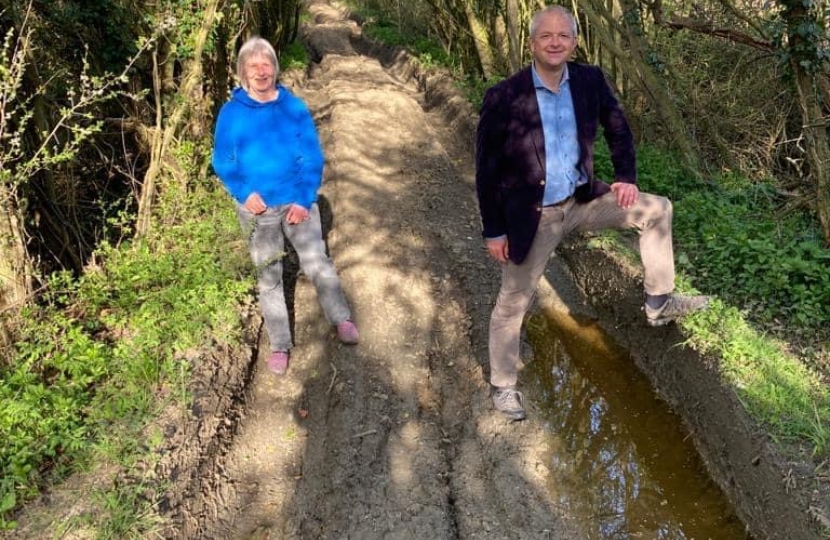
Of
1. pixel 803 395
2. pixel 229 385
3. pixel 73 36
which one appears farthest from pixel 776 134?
pixel 73 36

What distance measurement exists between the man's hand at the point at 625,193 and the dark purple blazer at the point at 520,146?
0.15 meters

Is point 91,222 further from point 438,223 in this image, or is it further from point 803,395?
point 803,395

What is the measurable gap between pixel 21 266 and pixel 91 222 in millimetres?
1615

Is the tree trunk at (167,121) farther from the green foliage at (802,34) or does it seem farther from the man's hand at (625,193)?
the green foliage at (802,34)

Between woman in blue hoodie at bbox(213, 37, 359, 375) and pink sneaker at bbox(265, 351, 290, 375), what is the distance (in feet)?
0.71

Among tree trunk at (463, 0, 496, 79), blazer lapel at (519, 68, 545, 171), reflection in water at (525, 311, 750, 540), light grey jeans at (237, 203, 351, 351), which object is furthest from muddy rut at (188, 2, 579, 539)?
tree trunk at (463, 0, 496, 79)

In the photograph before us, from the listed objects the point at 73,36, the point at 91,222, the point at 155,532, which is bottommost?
the point at 155,532

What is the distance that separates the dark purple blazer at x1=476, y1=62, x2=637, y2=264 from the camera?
2.99 metres

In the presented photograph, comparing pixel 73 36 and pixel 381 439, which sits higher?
pixel 73 36

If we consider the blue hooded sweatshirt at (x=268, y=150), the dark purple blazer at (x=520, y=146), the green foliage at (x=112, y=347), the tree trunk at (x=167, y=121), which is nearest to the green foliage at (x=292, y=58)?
the tree trunk at (x=167, y=121)

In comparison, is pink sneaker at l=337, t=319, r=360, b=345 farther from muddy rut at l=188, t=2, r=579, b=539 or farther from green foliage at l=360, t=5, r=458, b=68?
green foliage at l=360, t=5, r=458, b=68

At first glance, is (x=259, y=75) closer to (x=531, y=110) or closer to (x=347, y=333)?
(x=531, y=110)

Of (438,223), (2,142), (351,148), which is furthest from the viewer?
(351,148)

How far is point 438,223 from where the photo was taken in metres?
6.19
